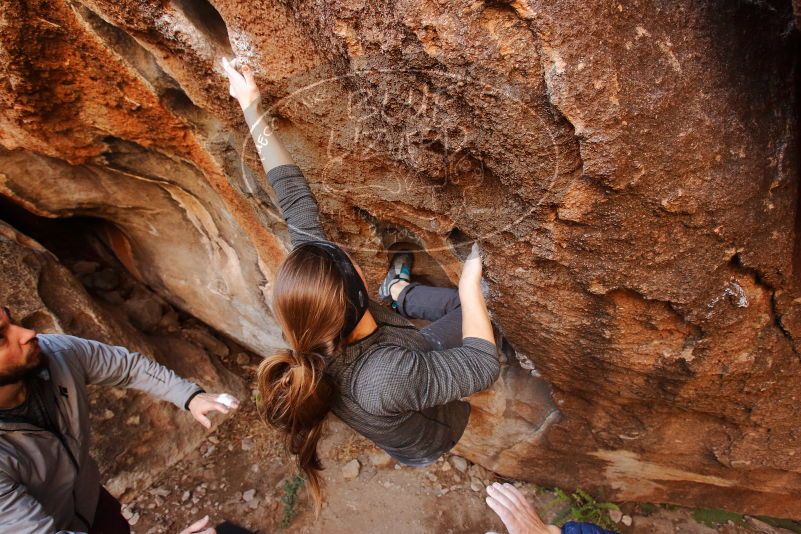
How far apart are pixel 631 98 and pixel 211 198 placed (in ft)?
8.16

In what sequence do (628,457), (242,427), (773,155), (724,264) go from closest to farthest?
(773,155) < (724,264) < (628,457) < (242,427)

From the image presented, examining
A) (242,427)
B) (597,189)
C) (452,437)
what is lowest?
(242,427)

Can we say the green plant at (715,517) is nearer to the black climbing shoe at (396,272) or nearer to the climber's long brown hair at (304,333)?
the black climbing shoe at (396,272)

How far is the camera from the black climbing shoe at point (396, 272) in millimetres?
2555

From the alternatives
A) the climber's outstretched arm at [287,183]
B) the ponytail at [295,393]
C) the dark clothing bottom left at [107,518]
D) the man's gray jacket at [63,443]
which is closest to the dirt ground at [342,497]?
the dark clothing bottom left at [107,518]

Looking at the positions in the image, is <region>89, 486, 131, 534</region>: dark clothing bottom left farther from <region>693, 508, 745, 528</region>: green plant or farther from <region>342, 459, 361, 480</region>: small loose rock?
<region>693, 508, 745, 528</region>: green plant

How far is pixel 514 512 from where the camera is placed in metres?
1.72

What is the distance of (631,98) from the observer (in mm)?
1189

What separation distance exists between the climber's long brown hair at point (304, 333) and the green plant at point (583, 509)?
2501mm

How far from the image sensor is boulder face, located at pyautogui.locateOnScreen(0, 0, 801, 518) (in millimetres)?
1214

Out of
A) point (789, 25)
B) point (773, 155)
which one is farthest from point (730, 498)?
point (789, 25)

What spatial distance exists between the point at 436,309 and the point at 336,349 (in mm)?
954

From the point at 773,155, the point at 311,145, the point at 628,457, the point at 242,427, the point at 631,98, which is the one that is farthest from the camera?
the point at 242,427

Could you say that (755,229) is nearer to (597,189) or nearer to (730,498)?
(597,189)
